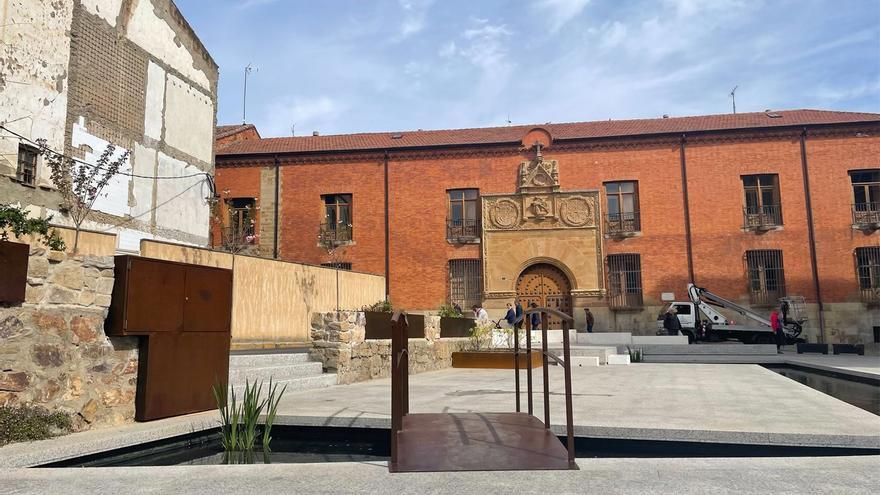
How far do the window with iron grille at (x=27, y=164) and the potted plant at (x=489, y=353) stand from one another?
410 inches

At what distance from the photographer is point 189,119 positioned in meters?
18.1

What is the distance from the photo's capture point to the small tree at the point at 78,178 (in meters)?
12.9

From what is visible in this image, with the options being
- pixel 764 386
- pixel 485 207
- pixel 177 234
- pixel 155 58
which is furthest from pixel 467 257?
pixel 764 386

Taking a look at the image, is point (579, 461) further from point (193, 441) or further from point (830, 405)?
point (830, 405)

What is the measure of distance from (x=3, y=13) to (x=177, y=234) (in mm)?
7258

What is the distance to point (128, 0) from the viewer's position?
1573 centimetres

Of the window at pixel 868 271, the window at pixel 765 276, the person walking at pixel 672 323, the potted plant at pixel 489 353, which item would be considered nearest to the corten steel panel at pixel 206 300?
the potted plant at pixel 489 353

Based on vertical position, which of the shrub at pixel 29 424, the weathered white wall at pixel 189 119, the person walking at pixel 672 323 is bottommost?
the shrub at pixel 29 424

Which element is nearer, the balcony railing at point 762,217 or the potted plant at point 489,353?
the potted plant at point 489,353

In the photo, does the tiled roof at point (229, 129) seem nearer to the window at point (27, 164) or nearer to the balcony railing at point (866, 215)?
the window at point (27, 164)

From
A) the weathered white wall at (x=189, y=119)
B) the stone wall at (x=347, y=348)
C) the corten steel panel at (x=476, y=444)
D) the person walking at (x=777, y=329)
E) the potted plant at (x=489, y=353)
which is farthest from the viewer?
the person walking at (x=777, y=329)

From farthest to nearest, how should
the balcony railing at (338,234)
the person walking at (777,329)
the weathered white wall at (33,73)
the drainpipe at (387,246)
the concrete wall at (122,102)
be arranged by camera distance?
the balcony railing at (338,234) → the drainpipe at (387,246) → the person walking at (777,329) → the concrete wall at (122,102) → the weathered white wall at (33,73)

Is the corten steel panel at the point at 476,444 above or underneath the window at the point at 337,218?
underneath

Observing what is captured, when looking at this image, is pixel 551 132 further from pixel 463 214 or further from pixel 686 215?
pixel 686 215
